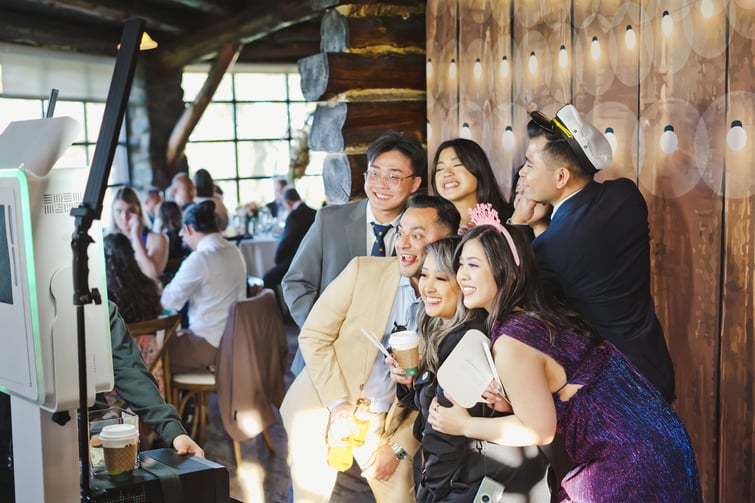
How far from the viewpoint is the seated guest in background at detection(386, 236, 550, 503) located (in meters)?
2.51

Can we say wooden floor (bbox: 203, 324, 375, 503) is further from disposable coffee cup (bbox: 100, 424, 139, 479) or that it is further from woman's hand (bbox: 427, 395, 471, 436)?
disposable coffee cup (bbox: 100, 424, 139, 479)

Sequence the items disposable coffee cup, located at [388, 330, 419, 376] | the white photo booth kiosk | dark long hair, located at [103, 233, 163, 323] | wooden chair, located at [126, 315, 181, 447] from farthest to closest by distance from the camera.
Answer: dark long hair, located at [103, 233, 163, 323] < wooden chair, located at [126, 315, 181, 447] < disposable coffee cup, located at [388, 330, 419, 376] < the white photo booth kiosk

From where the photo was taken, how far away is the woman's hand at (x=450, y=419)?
2.47 metres

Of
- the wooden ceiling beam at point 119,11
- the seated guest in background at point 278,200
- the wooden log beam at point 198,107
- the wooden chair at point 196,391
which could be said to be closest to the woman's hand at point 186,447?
the wooden chair at point 196,391

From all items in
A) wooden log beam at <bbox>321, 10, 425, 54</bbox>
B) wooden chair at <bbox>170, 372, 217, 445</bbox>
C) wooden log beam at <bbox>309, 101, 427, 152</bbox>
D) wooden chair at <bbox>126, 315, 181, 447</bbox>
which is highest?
wooden log beam at <bbox>321, 10, 425, 54</bbox>

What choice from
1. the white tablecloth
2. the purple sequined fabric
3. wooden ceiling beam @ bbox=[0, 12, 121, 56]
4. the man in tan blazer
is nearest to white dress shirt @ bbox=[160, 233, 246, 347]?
the man in tan blazer

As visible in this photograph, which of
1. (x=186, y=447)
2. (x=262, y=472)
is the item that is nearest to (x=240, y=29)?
(x=262, y=472)

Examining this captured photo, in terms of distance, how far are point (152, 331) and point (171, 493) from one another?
9.80 ft

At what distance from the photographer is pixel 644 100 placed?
10.7ft

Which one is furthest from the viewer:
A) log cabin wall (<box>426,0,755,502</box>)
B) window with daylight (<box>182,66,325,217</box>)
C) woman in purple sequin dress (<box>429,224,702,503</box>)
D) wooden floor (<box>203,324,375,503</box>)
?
window with daylight (<box>182,66,325,217</box>)

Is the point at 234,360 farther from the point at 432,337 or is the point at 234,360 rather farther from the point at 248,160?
the point at 248,160

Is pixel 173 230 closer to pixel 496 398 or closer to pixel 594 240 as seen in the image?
pixel 594 240

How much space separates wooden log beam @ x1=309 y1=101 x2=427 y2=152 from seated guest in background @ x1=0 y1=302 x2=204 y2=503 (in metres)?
2.05

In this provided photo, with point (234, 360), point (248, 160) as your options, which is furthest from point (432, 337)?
point (248, 160)
